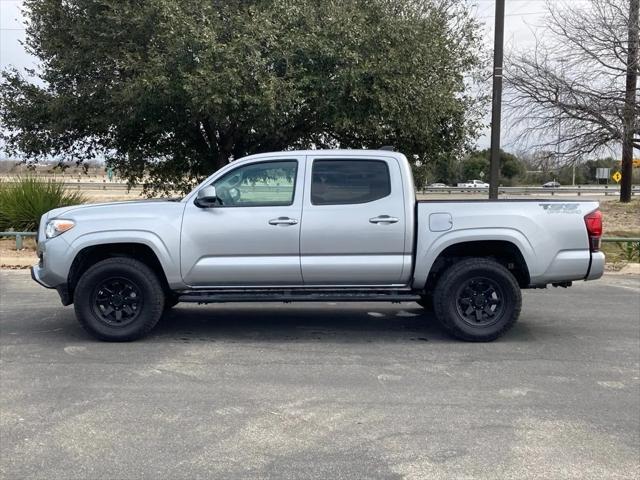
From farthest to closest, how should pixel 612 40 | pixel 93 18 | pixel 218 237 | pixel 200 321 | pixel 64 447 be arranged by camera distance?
pixel 612 40 < pixel 93 18 < pixel 200 321 < pixel 218 237 < pixel 64 447

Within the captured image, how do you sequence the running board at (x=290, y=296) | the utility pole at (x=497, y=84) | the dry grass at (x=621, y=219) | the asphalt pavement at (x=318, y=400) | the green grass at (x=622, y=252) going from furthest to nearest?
the dry grass at (x=621, y=219)
the utility pole at (x=497, y=84)
the green grass at (x=622, y=252)
the running board at (x=290, y=296)
the asphalt pavement at (x=318, y=400)

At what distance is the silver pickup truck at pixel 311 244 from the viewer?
6.79 meters

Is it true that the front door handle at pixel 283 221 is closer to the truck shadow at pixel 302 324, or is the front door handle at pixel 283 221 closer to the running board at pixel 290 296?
the running board at pixel 290 296

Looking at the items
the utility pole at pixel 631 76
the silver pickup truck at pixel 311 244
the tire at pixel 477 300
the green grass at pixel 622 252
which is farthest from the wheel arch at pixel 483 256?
the utility pole at pixel 631 76

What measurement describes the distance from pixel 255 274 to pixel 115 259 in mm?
1421

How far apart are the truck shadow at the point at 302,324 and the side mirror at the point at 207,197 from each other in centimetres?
144

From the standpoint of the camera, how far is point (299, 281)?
271 inches

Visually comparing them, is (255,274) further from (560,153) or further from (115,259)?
(560,153)

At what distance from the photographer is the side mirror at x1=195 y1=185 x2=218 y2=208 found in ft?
22.1

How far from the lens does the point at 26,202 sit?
51.2 ft

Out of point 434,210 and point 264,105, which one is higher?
point 264,105

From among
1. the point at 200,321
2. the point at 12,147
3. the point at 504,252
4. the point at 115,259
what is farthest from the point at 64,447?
the point at 12,147

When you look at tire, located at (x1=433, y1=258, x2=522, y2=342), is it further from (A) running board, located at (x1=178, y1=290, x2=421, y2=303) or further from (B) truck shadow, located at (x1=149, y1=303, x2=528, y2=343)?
(A) running board, located at (x1=178, y1=290, x2=421, y2=303)

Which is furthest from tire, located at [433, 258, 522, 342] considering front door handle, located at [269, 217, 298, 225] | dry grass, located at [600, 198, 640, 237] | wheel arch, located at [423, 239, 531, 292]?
dry grass, located at [600, 198, 640, 237]
